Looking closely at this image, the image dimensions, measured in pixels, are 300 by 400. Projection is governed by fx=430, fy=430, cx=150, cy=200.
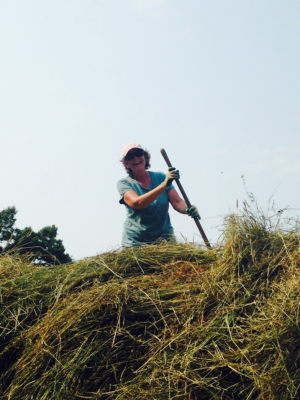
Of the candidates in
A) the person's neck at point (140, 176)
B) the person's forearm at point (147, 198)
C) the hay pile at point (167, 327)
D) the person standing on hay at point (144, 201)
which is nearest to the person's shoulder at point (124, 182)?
the person standing on hay at point (144, 201)

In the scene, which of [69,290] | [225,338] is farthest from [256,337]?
[69,290]

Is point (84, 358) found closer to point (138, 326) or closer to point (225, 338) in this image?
point (138, 326)

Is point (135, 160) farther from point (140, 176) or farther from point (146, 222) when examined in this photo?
point (146, 222)

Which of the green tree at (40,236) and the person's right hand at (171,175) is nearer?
the person's right hand at (171,175)

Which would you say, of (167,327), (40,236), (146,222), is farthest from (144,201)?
(40,236)

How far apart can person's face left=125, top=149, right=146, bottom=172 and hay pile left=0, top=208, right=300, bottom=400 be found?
177 cm

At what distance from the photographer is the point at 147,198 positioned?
12.0ft

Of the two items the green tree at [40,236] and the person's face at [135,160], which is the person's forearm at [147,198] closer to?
the person's face at [135,160]

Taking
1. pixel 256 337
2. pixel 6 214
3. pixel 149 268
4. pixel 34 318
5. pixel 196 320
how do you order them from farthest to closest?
pixel 6 214
pixel 149 268
pixel 34 318
pixel 196 320
pixel 256 337

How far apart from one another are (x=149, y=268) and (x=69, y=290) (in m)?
0.49

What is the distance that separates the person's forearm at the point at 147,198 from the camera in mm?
3627

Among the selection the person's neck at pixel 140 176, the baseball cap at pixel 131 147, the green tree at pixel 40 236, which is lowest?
the green tree at pixel 40 236

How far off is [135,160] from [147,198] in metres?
0.66

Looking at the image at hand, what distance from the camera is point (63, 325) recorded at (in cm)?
216
